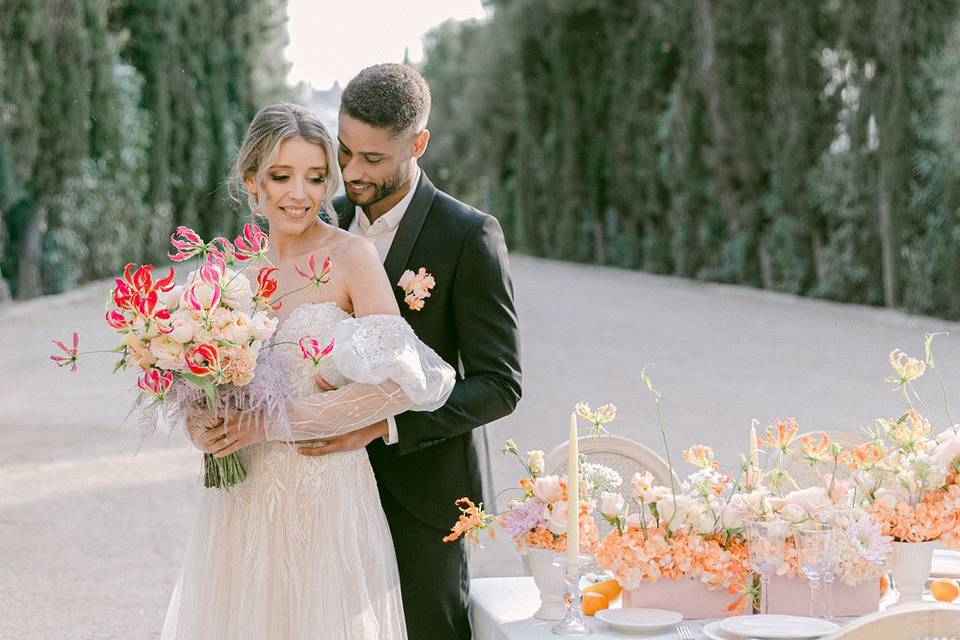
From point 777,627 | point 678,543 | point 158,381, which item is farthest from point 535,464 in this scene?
point 158,381

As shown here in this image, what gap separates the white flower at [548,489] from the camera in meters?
2.99

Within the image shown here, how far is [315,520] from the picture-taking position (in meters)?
3.27

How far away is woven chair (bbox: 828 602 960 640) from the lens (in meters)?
2.15

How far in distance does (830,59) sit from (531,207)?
21138 mm

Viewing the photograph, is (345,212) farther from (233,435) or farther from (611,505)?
(611,505)

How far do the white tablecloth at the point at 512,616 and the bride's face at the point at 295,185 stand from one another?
40.6 inches

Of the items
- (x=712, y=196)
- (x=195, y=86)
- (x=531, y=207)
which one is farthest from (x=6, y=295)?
(x=531, y=207)

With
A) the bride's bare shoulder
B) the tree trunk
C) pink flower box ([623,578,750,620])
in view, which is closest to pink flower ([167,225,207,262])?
the bride's bare shoulder

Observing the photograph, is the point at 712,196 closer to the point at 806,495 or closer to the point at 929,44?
the point at 929,44

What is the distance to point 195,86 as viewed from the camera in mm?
38594

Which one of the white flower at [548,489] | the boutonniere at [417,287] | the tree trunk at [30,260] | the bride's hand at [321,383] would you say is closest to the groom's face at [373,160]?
the boutonniere at [417,287]

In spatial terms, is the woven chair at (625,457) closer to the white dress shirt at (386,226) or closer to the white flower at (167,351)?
the white dress shirt at (386,226)

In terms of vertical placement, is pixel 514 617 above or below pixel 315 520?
below

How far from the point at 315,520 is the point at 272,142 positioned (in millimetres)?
933
